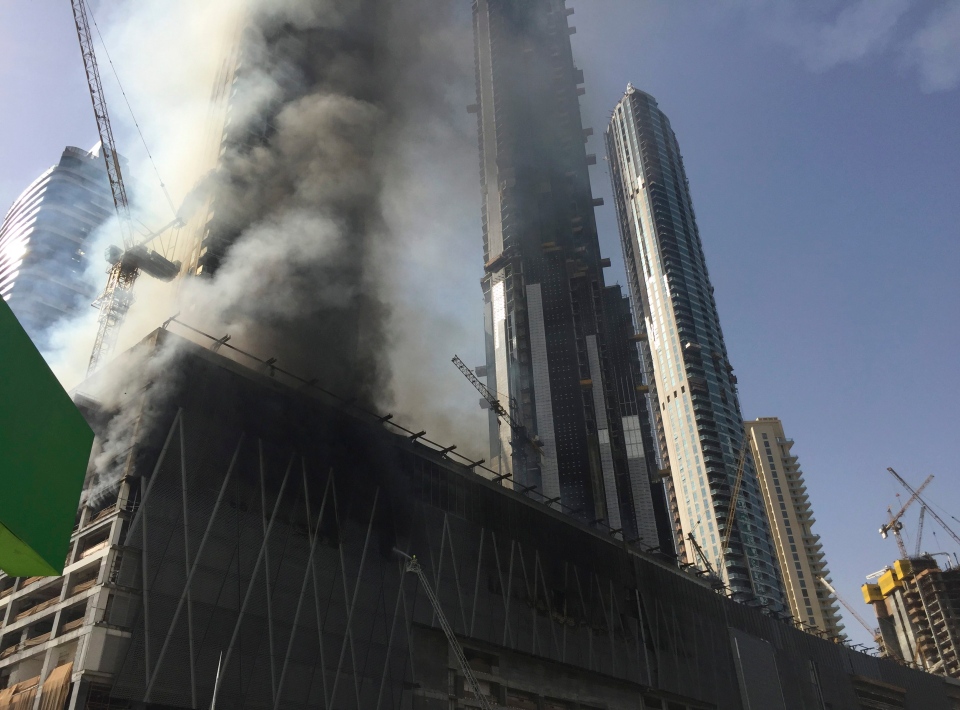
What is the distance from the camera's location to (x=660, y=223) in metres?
178

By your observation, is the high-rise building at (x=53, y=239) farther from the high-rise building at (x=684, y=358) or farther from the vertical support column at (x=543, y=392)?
the high-rise building at (x=684, y=358)

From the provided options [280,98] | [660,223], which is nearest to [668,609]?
[280,98]

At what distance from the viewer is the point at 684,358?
166 m

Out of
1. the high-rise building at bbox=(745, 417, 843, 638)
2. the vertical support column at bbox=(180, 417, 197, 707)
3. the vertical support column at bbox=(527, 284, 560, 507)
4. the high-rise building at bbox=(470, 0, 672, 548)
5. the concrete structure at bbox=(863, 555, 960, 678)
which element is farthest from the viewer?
the high-rise building at bbox=(745, 417, 843, 638)

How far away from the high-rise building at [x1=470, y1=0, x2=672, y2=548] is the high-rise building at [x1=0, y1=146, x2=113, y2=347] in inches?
3100

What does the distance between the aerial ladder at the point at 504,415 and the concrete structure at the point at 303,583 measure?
69073 mm

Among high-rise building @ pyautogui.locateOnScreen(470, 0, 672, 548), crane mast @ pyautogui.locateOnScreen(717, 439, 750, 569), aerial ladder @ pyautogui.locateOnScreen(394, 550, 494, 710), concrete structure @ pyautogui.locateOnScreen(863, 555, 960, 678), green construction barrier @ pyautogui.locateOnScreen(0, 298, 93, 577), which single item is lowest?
green construction barrier @ pyautogui.locateOnScreen(0, 298, 93, 577)

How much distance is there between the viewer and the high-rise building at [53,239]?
Result: 146 m

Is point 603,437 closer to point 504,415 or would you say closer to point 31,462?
point 504,415

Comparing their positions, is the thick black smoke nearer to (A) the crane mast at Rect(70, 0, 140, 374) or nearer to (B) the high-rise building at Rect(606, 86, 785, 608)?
(A) the crane mast at Rect(70, 0, 140, 374)

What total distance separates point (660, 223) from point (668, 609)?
128 metres

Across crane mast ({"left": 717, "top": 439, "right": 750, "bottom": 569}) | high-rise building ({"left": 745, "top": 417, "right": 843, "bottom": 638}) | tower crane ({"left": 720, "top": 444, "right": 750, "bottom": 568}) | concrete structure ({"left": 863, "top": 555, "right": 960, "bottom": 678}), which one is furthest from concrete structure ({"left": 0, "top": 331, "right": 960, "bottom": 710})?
high-rise building ({"left": 745, "top": 417, "right": 843, "bottom": 638})

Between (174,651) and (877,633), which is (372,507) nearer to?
(174,651)

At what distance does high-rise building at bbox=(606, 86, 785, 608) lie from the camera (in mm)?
150500
